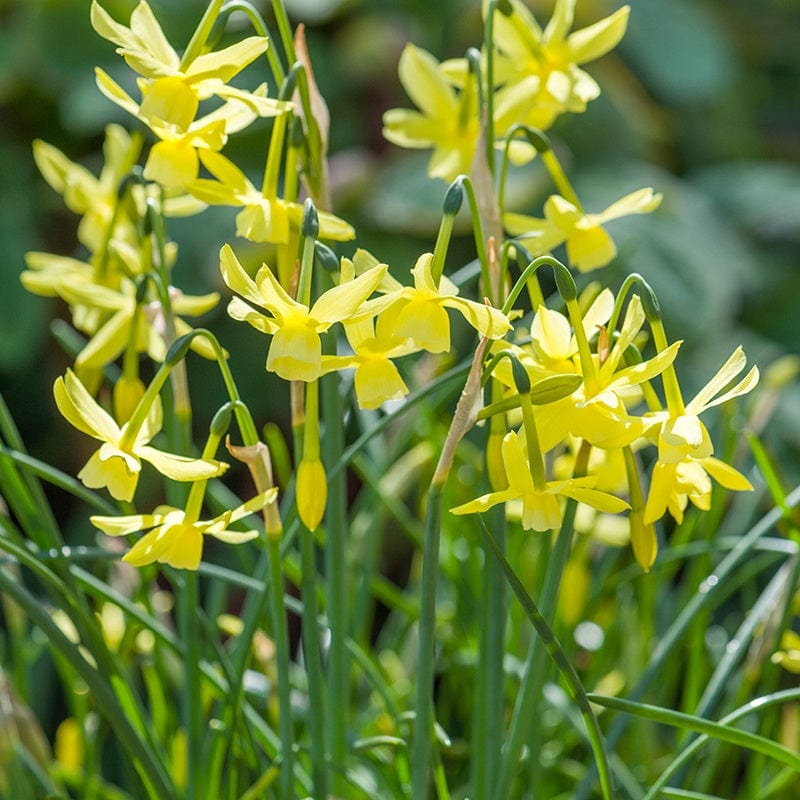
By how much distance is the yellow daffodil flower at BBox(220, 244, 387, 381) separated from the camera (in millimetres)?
399

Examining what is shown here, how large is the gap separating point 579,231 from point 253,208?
0.16 meters

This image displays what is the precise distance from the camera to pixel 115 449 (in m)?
0.45

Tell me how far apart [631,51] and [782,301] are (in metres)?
0.72

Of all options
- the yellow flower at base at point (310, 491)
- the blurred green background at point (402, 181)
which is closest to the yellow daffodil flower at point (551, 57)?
the yellow flower at base at point (310, 491)

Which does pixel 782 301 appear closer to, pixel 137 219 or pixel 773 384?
pixel 773 384

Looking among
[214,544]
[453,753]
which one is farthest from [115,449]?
[214,544]

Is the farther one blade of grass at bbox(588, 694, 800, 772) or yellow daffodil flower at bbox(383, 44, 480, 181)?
yellow daffodil flower at bbox(383, 44, 480, 181)

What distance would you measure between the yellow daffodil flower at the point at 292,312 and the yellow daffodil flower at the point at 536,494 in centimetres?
8

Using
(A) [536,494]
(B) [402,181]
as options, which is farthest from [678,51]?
(A) [536,494]

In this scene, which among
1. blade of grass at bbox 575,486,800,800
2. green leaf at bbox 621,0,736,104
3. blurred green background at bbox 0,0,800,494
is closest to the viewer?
blade of grass at bbox 575,486,800,800

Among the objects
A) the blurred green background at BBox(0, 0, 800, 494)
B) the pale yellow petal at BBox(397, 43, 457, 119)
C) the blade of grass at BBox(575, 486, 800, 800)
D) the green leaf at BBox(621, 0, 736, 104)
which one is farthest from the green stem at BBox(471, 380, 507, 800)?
the green leaf at BBox(621, 0, 736, 104)

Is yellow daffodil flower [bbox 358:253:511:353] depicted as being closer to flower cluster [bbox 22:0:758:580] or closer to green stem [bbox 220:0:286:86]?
flower cluster [bbox 22:0:758:580]

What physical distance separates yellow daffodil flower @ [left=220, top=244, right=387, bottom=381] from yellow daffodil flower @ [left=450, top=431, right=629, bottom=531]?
0.08 metres

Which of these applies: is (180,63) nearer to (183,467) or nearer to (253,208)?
(253,208)
